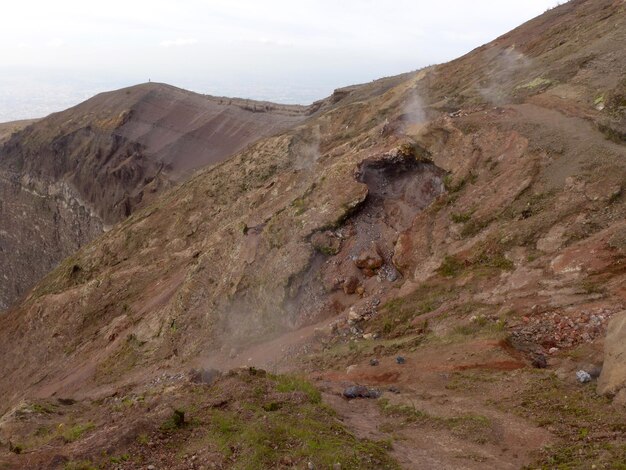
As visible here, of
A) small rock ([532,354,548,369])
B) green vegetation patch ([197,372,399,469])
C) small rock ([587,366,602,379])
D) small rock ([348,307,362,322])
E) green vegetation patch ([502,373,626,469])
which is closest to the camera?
green vegetation patch ([502,373,626,469])

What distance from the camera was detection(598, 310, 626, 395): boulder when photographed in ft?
28.0

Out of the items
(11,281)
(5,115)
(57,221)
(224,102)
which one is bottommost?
(11,281)


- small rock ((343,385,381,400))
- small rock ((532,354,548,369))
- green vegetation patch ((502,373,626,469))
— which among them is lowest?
small rock ((343,385,381,400))

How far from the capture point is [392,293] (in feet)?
49.8

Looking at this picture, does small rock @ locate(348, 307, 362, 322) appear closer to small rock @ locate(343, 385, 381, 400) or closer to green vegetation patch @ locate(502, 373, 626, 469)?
small rock @ locate(343, 385, 381, 400)

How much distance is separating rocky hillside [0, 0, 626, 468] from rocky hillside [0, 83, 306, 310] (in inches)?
493

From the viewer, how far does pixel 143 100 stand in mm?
47344

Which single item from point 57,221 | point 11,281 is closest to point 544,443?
point 57,221

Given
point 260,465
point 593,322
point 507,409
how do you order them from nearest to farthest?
point 260,465 → point 507,409 → point 593,322

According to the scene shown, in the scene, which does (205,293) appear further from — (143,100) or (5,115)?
(5,115)

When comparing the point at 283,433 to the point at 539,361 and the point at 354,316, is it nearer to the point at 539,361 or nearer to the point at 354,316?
the point at 539,361

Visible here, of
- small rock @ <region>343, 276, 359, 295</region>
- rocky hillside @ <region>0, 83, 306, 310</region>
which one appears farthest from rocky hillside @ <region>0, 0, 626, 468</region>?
A: rocky hillside @ <region>0, 83, 306, 310</region>

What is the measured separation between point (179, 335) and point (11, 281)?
39.2 metres

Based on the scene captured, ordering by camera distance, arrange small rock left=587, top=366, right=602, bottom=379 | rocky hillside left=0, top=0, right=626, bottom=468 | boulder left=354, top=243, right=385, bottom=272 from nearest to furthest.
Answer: rocky hillside left=0, top=0, right=626, bottom=468 → small rock left=587, top=366, right=602, bottom=379 → boulder left=354, top=243, right=385, bottom=272
